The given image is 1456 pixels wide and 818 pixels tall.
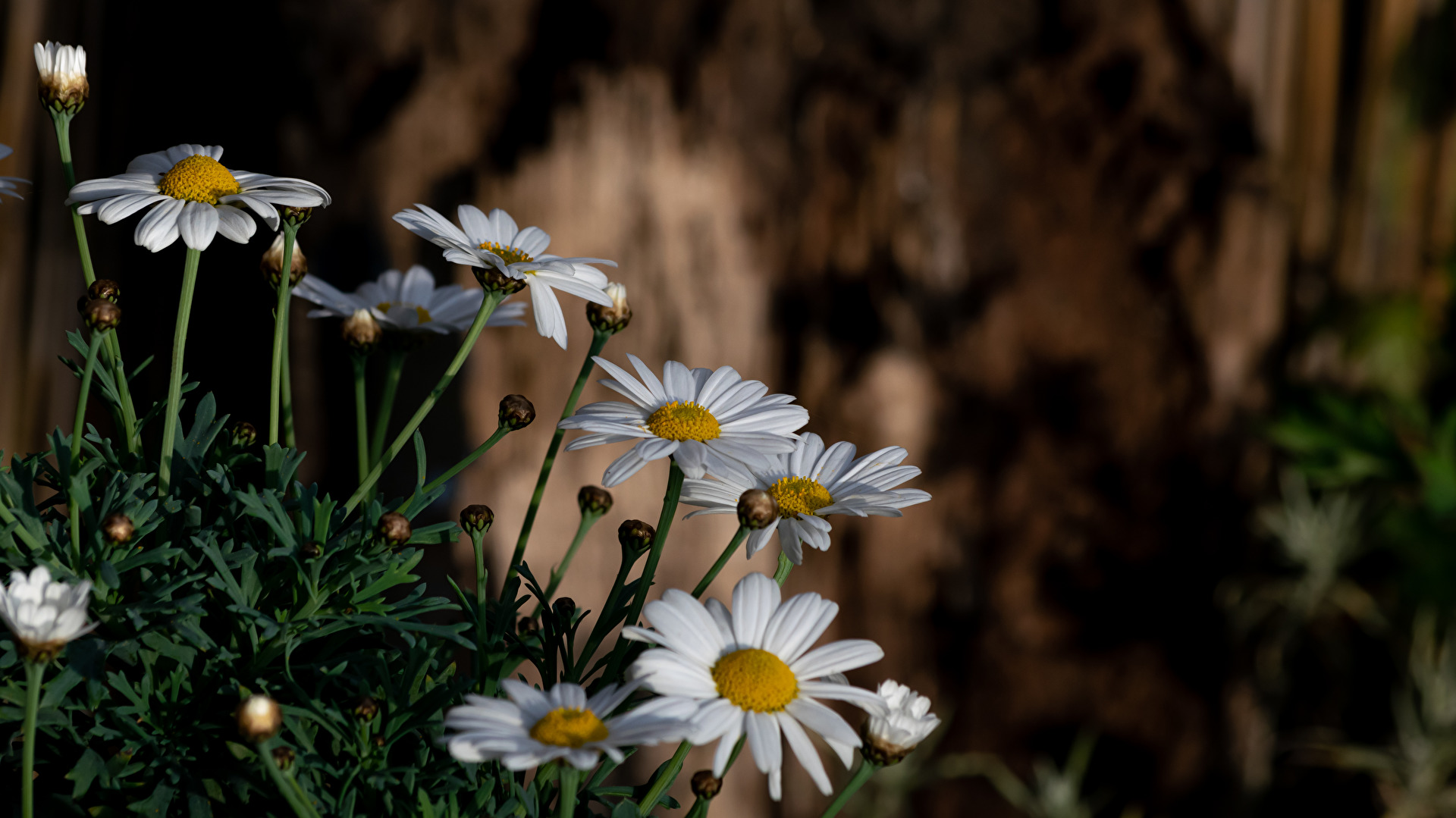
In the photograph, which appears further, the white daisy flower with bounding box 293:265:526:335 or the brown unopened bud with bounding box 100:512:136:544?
the white daisy flower with bounding box 293:265:526:335

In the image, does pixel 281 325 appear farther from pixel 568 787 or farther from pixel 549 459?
pixel 568 787

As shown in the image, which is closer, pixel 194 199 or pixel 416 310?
pixel 194 199

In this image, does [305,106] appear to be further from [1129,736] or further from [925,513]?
[1129,736]

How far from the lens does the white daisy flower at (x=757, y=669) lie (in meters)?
0.30

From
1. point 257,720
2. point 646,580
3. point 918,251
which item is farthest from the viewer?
point 918,251

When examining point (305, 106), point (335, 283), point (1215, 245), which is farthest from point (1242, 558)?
point (305, 106)

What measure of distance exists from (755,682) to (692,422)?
104mm

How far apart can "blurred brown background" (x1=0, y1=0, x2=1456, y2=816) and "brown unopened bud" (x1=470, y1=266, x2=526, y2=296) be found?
77cm

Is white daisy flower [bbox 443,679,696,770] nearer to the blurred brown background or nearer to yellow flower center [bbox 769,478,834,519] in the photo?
yellow flower center [bbox 769,478,834,519]

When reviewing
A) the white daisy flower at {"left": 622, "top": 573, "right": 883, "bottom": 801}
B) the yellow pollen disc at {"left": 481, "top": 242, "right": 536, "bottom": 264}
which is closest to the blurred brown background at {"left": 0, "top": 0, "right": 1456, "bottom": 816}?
the yellow pollen disc at {"left": 481, "top": 242, "right": 536, "bottom": 264}

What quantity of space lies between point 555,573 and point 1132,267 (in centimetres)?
122

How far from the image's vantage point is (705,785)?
13.3 inches

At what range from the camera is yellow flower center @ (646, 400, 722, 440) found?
14.7 inches

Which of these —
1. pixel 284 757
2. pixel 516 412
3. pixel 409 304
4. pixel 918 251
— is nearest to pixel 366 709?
pixel 284 757
